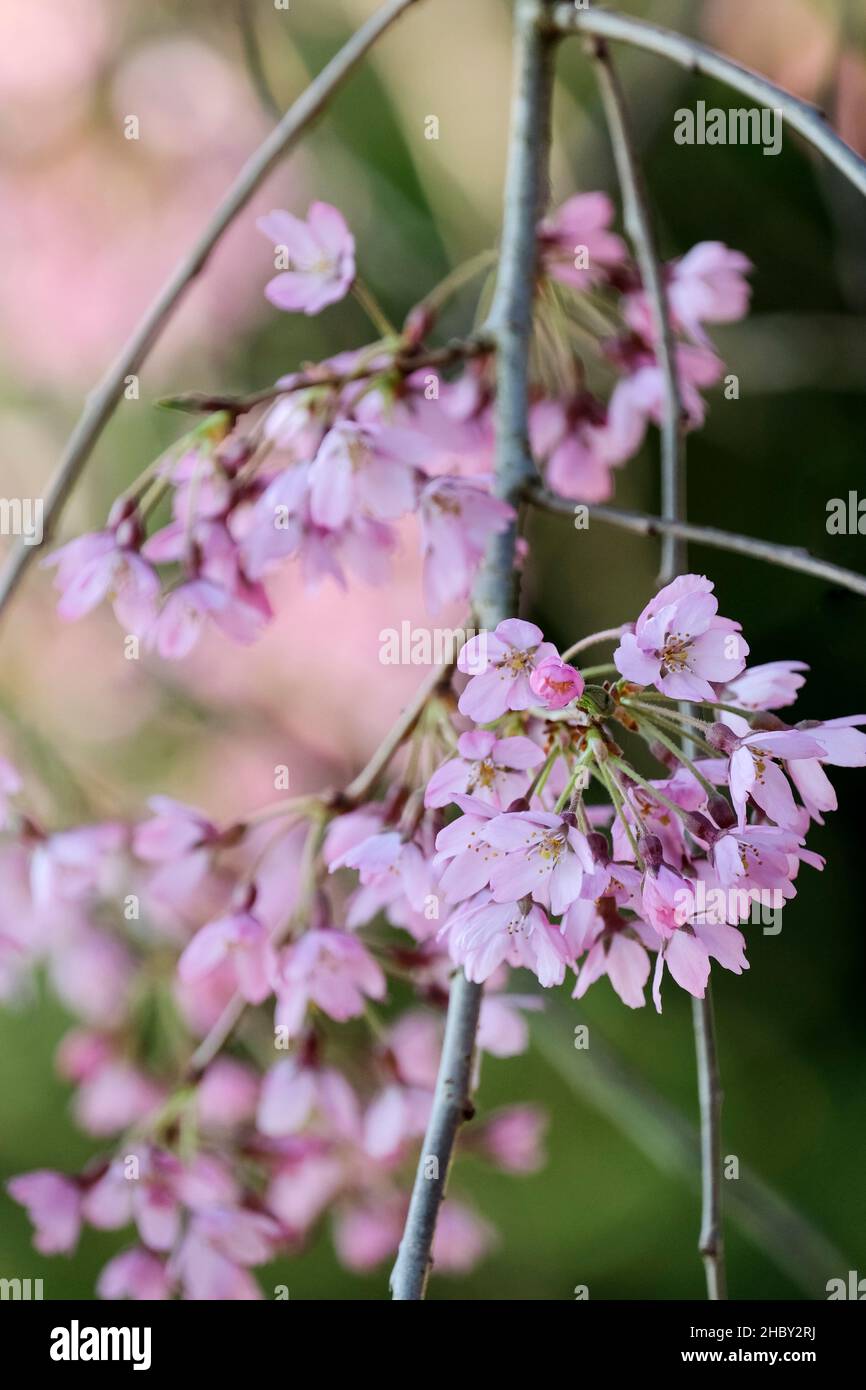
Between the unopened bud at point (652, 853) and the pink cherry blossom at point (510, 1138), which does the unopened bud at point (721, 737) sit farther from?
the pink cherry blossom at point (510, 1138)

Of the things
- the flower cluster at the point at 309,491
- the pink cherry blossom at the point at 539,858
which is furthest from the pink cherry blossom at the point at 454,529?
the pink cherry blossom at the point at 539,858

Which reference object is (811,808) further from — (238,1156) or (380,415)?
(238,1156)

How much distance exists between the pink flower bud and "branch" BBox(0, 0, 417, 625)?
0.33 meters

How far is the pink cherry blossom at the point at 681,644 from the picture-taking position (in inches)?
18.5

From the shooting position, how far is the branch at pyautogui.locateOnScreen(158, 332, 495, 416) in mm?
656

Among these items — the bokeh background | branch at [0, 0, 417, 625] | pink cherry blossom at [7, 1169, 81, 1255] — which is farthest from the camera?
the bokeh background

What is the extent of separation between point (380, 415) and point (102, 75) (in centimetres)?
134

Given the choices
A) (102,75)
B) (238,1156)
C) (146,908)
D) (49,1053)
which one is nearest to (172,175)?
(102,75)

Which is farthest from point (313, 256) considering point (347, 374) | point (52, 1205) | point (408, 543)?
point (408, 543)

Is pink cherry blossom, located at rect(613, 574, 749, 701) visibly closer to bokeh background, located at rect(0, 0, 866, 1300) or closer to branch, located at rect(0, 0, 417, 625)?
branch, located at rect(0, 0, 417, 625)

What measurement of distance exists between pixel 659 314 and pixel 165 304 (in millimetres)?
295

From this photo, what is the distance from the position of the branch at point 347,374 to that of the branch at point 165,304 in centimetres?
4

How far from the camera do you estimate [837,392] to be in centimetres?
191

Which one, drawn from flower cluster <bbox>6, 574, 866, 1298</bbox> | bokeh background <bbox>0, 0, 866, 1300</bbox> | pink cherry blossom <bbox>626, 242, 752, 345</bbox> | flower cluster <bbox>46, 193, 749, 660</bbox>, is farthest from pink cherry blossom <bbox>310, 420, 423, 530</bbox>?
bokeh background <bbox>0, 0, 866, 1300</bbox>
